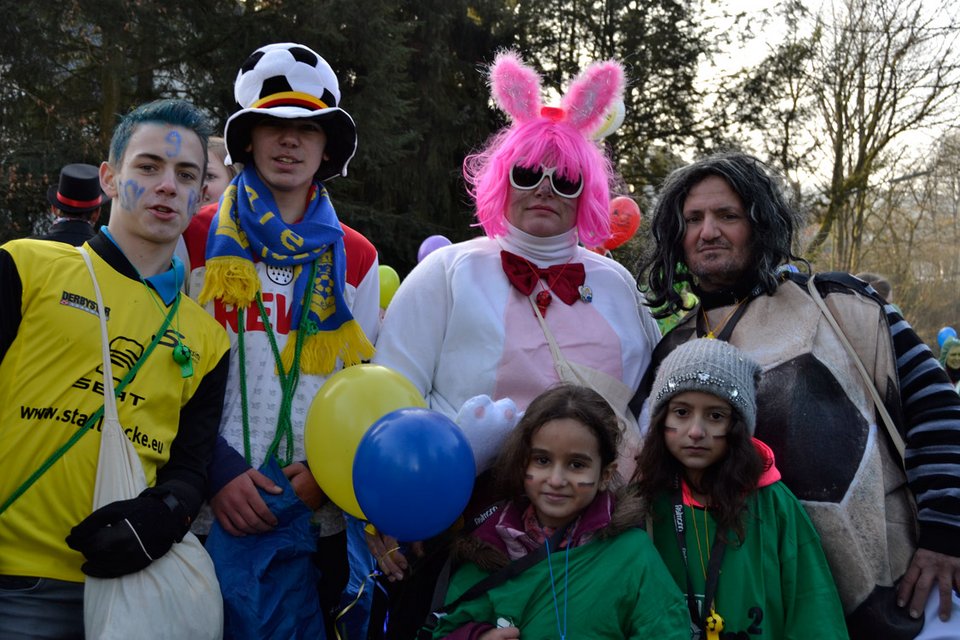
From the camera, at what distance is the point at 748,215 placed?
2738mm

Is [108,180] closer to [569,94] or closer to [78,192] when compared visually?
[569,94]

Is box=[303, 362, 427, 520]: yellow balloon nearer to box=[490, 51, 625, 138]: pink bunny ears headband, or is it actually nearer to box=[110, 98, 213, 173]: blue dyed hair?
box=[110, 98, 213, 173]: blue dyed hair

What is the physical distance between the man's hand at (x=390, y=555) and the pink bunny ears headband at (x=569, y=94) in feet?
5.19

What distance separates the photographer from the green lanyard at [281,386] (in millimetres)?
2477

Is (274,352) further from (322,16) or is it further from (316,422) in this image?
(322,16)

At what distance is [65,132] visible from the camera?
30.9 feet

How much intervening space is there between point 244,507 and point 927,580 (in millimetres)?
1969

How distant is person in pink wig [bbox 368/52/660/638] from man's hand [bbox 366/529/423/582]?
1 centimetres

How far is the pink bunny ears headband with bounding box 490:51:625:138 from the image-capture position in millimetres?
2994

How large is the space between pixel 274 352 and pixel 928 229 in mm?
19984

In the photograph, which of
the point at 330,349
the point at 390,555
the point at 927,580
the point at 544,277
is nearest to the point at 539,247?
the point at 544,277

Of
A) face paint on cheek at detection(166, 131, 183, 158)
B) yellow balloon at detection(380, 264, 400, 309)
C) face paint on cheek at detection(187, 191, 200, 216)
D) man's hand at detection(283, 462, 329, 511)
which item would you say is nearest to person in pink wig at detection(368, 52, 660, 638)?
man's hand at detection(283, 462, 329, 511)

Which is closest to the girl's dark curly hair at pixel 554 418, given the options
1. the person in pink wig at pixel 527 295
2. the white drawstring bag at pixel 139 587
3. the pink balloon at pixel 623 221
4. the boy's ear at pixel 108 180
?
the person in pink wig at pixel 527 295

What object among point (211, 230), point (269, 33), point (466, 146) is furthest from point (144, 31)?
point (211, 230)
